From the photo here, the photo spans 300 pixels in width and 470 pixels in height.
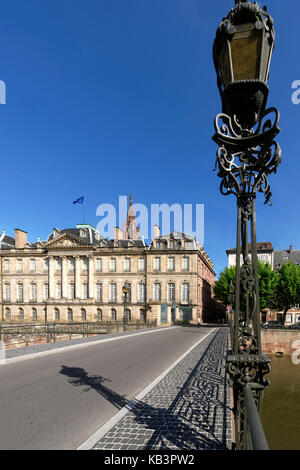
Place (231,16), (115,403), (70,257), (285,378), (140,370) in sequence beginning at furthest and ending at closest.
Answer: (70,257)
(285,378)
(140,370)
(115,403)
(231,16)

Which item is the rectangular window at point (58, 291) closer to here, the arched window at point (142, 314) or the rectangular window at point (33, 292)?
the rectangular window at point (33, 292)

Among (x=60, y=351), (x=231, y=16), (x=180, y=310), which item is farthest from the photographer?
(x=180, y=310)

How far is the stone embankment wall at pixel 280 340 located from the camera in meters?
28.7

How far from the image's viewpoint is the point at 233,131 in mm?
2750

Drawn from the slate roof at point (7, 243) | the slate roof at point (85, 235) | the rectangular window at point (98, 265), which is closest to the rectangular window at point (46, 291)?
the slate roof at point (85, 235)

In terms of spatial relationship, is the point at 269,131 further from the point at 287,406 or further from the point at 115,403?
the point at 287,406

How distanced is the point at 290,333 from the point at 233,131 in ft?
105

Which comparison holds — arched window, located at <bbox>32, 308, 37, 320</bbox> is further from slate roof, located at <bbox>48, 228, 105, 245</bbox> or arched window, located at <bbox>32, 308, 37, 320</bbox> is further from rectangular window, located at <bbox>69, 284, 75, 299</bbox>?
slate roof, located at <bbox>48, 228, 105, 245</bbox>

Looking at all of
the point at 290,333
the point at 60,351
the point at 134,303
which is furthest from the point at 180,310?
the point at 60,351

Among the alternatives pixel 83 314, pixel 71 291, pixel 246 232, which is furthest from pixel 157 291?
pixel 246 232

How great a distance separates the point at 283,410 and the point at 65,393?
11.3 meters

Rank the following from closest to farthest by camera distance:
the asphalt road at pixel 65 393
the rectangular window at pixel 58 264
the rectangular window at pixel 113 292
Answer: the asphalt road at pixel 65 393, the rectangular window at pixel 113 292, the rectangular window at pixel 58 264

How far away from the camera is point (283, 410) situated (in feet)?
43.1

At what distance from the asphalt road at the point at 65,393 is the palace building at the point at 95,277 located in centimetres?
2889
